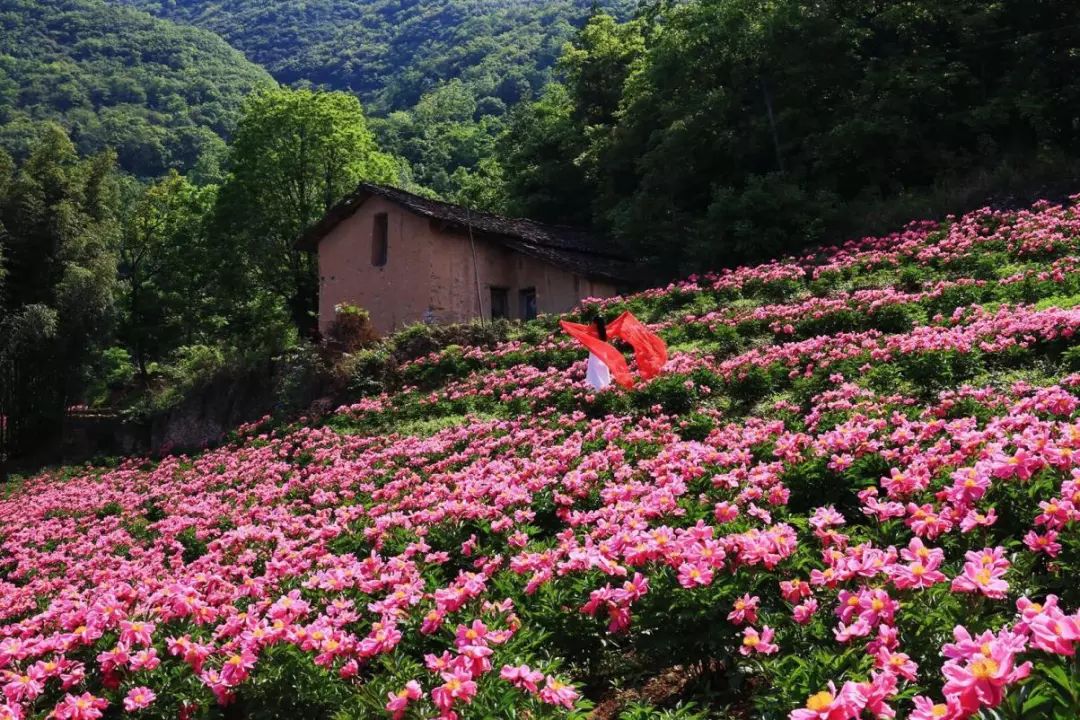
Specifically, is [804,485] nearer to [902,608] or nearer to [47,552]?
[902,608]

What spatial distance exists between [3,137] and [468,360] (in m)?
66.1

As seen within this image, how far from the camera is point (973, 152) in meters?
22.8

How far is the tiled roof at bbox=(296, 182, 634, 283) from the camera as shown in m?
24.6

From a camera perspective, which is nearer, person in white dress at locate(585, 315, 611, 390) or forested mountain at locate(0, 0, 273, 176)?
person in white dress at locate(585, 315, 611, 390)

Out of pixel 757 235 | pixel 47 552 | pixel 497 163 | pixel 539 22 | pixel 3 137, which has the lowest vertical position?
pixel 47 552

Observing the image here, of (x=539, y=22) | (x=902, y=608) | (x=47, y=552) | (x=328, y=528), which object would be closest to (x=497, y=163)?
(x=47, y=552)

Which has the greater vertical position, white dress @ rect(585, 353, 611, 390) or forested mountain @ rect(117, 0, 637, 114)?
forested mountain @ rect(117, 0, 637, 114)

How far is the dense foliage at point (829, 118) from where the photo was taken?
835 inches

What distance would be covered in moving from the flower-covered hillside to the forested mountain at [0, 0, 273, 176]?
222 feet

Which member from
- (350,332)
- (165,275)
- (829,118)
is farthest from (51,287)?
(829,118)

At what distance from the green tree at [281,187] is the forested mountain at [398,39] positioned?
46664 millimetres

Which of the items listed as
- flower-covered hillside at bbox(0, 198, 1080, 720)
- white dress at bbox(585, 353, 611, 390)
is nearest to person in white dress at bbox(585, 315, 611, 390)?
white dress at bbox(585, 353, 611, 390)

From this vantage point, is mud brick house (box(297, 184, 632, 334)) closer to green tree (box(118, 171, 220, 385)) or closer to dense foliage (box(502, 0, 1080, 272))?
dense foliage (box(502, 0, 1080, 272))

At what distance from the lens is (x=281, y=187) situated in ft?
115
